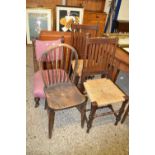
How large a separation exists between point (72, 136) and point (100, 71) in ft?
2.65

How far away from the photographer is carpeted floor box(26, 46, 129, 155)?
1.62m

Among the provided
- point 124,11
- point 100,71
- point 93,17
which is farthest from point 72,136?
point 124,11

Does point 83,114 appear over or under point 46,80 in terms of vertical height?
→ under

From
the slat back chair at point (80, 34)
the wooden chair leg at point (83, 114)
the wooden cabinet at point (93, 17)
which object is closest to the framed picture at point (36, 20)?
the wooden cabinet at point (93, 17)

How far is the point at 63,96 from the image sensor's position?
167 cm

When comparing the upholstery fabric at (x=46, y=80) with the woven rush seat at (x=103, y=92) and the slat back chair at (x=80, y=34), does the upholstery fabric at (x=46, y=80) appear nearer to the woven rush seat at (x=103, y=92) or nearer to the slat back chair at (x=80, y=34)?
the woven rush seat at (x=103, y=92)

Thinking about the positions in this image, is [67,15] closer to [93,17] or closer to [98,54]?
[93,17]

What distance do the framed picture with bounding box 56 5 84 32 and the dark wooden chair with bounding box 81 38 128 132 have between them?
8.25 feet

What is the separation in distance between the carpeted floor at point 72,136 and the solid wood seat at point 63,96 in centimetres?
42

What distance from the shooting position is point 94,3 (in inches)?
176

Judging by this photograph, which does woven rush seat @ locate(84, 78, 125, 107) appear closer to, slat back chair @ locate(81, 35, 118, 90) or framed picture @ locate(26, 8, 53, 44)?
slat back chair @ locate(81, 35, 118, 90)

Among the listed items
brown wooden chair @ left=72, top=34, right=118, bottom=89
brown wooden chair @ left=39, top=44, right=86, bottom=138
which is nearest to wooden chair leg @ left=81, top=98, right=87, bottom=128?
brown wooden chair @ left=39, top=44, right=86, bottom=138

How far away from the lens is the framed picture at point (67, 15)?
159 inches
